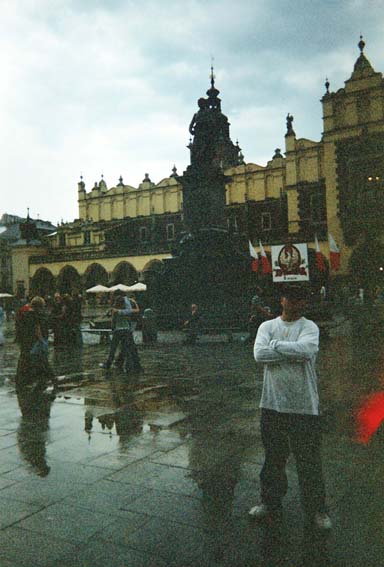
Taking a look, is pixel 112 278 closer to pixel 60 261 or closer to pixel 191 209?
pixel 60 261

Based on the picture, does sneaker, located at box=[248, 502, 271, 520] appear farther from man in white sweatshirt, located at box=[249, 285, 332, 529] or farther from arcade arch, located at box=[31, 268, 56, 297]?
arcade arch, located at box=[31, 268, 56, 297]

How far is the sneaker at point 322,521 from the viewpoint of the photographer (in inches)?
123

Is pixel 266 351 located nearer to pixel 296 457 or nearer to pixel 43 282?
pixel 296 457

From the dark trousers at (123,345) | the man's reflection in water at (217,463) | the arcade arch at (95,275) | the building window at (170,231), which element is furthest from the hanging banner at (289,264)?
the building window at (170,231)

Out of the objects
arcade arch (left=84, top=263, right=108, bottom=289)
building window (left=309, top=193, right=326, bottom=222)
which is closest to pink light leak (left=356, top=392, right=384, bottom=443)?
building window (left=309, top=193, right=326, bottom=222)

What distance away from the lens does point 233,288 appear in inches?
777

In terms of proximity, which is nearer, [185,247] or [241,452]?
[241,452]

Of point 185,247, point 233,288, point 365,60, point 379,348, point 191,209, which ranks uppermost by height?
point 365,60

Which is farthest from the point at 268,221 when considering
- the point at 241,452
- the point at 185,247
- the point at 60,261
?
the point at 241,452

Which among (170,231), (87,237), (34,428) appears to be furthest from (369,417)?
(87,237)

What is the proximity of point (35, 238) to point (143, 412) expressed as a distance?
2106 inches

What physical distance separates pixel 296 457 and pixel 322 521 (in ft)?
1.39

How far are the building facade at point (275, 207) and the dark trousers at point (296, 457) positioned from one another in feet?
58.1

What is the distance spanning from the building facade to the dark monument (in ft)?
4.96
